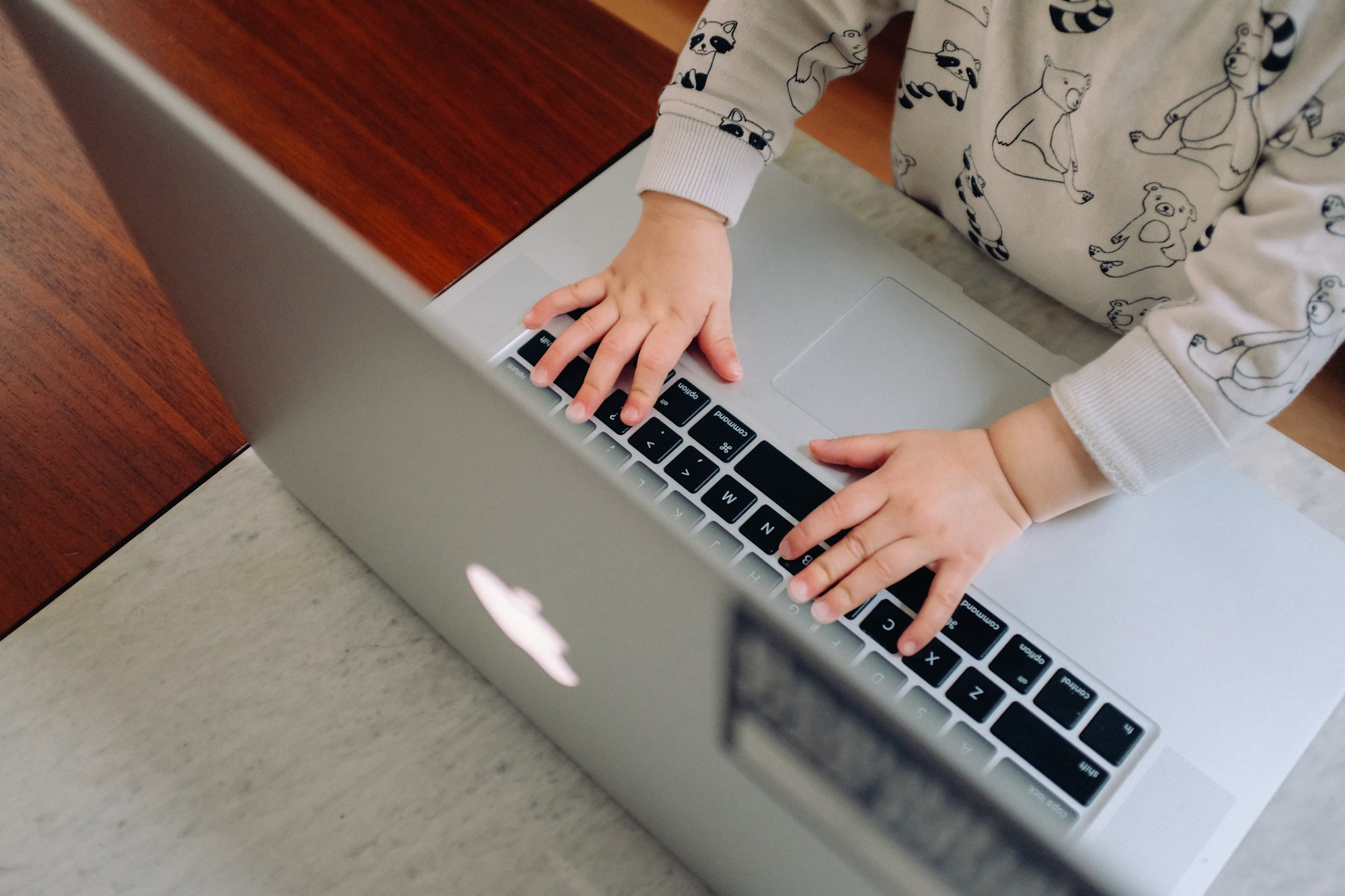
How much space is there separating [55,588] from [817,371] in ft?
1.38

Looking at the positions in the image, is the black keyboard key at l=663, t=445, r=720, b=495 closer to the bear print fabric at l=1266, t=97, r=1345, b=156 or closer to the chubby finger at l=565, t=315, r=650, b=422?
the chubby finger at l=565, t=315, r=650, b=422

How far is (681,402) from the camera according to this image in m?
0.41

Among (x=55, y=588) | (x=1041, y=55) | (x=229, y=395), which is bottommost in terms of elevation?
(x=55, y=588)

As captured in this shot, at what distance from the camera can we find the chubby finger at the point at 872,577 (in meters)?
0.35

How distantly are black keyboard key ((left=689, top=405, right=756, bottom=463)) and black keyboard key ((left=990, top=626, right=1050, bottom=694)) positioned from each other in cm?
14

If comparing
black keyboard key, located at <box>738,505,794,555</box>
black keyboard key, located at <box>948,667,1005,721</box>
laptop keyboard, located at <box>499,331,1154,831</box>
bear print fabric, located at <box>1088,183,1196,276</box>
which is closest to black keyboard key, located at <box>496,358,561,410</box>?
laptop keyboard, located at <box>499,331,1154,831</box>

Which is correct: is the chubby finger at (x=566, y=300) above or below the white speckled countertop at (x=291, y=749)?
above

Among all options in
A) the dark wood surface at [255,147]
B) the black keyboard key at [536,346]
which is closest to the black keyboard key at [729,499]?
the black keyboard key at [536,346]

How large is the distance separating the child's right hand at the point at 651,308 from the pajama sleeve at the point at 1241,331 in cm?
17

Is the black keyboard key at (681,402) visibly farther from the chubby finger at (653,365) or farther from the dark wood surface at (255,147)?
the dark wood surface at (255,147)

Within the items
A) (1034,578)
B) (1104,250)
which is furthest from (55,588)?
(1104,250)

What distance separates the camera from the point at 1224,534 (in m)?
0.38

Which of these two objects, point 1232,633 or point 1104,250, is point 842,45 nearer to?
point 1104,250

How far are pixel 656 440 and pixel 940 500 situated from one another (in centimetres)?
13
